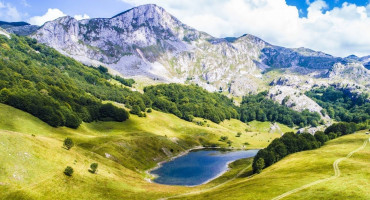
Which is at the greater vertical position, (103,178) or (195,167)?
(103,178)

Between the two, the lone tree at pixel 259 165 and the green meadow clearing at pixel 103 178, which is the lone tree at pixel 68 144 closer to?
the green meadow clearing at pixel 103 178

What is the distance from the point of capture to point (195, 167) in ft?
405

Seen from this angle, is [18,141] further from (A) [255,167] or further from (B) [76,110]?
(B) [76,110]

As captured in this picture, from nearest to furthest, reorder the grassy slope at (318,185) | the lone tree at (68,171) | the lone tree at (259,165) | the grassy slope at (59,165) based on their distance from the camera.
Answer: the grassy slope at (318,185) < the grassy slope at (59,165) < the lone tree at (68,171) < the lone tree at (259,165)

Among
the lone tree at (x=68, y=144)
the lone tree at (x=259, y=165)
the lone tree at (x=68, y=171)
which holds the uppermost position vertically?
the lone tree at (x=68, y=144)

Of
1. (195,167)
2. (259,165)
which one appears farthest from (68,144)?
(259,165)

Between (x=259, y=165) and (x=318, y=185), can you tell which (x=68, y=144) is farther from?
(x=318, y=185)

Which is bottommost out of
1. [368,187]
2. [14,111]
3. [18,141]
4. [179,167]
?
[179,167]

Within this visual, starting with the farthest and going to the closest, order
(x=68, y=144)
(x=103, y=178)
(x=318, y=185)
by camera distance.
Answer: (x=68, y=144)
(x=103, y=178)
(x=318, y=185)

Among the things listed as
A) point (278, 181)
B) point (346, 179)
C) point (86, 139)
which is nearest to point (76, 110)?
point (86, 139)

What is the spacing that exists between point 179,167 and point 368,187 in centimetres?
8612

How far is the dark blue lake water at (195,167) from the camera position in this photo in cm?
10288

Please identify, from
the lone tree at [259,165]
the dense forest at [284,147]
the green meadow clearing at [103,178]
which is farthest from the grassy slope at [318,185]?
the dense forest at [284,147]

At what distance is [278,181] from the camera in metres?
59.1
